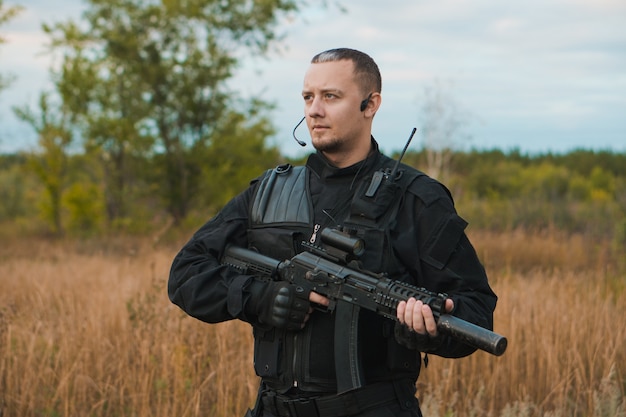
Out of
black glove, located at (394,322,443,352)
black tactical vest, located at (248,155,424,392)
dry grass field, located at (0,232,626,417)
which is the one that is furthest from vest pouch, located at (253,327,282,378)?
dry grass field, located at (0,232,626,417)

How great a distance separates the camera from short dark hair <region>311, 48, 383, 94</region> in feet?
8.42

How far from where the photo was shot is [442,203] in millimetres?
2453

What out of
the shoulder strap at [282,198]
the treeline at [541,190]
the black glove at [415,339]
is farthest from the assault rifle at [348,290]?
the treeline at [541,190]

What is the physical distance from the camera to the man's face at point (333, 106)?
2.53 m

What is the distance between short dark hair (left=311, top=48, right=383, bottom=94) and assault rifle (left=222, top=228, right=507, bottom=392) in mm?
562

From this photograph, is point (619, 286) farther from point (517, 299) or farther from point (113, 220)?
point (113, 220)

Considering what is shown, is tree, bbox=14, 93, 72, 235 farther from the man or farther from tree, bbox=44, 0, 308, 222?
the man

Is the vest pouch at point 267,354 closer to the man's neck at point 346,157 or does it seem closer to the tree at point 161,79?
the man's neck at point 346,157

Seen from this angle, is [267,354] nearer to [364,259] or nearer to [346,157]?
[364,259]

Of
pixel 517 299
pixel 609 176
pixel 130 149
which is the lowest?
pixel 517 299

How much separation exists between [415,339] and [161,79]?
16.8 m

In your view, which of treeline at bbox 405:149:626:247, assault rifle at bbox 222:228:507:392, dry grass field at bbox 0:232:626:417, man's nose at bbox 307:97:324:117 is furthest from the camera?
treeline at bbox 405:149:626:247

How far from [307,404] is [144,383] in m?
2.10

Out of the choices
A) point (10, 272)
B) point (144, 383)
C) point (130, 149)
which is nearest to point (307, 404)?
point (144, 383)
